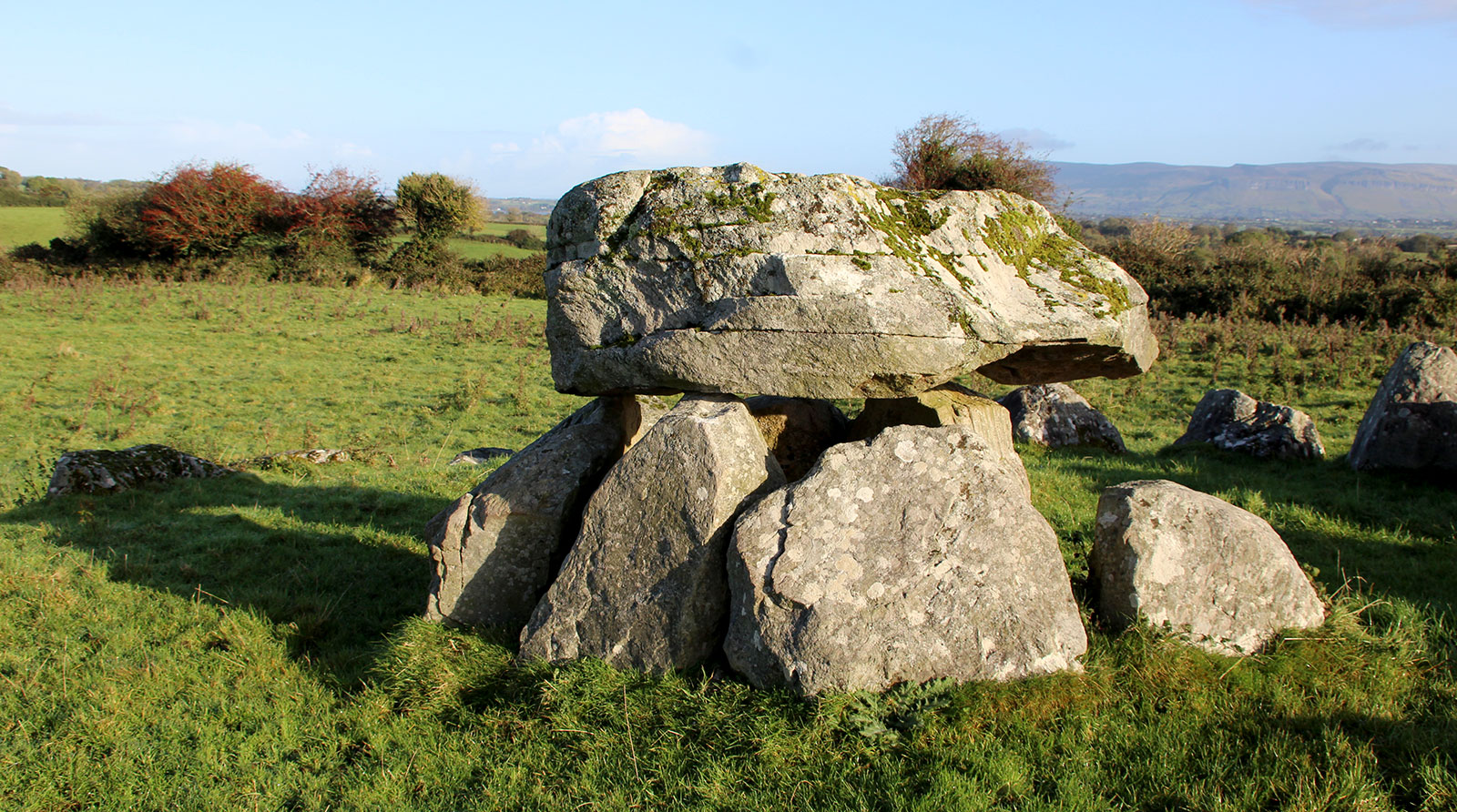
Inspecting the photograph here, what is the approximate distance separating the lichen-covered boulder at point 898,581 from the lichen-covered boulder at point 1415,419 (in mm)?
7455

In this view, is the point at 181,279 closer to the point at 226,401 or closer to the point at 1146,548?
the point at 226,401

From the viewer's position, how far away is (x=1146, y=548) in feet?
17.2

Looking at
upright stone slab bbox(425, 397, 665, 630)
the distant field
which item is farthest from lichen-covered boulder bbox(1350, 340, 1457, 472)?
the distant field

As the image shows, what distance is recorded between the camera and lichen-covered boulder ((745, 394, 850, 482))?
283 inches

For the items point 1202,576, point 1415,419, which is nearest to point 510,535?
point 1202,576

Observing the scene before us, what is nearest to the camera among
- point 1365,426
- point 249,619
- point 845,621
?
point 845,621

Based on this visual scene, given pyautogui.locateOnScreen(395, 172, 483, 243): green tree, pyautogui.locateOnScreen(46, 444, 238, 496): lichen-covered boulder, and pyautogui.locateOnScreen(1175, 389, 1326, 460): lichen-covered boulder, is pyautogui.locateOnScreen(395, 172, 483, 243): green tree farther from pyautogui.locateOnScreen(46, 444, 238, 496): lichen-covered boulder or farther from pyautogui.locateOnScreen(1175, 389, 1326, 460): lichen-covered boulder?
pyautogui.locateOnScreen(1175, 389, 1326, 460): lichen-covered boulder

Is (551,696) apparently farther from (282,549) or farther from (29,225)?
(29,225)

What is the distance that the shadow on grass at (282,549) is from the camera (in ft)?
21.2

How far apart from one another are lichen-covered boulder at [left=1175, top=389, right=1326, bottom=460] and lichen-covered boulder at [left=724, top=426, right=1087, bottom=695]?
25.4 ft

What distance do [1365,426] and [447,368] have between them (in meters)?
17.2

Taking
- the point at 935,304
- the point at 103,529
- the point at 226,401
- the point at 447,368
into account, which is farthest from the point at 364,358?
the point at 935,304

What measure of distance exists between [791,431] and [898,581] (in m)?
2.46

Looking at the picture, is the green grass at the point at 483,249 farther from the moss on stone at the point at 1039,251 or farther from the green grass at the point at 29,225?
the moss on stone at the point at 1039,251
